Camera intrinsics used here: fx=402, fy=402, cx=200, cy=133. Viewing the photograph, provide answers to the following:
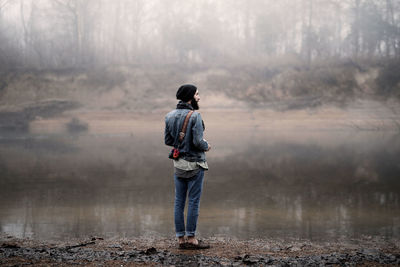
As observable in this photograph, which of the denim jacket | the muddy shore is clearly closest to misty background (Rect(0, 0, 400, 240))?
the muddy shore

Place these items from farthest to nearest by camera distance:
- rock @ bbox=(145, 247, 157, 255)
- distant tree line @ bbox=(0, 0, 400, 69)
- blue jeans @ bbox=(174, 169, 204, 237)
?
distant tree line @ bbox=(0, 0, 400, 69)
blue jeans @ bbox=(174, 169, 204, 237)
rock @ bbox=(145, 247, 157, 255)

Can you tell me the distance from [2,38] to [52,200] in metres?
35.1

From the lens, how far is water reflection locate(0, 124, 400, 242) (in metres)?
5.06

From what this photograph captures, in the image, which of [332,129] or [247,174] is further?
[332,129]

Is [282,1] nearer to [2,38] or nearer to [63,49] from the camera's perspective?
[63,49]

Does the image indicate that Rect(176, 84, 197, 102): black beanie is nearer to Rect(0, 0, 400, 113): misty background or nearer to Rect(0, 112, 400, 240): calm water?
Rect(0, 112, 400, 240): calm water

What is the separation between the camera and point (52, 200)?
6.77 meters

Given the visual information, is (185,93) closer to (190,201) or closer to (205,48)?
(190,201)

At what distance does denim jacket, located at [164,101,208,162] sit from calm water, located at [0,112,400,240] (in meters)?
1.23

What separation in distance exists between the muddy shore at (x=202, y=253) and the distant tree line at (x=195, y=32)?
31217mm

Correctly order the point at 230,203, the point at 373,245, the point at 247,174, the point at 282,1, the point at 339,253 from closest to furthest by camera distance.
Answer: the point at 339,253, the point at 373,245, the point at 230,203, the point at 247,174, the point at 282,1

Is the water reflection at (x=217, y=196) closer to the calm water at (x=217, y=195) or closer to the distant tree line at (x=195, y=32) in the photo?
the calm water at (x=217, y=195)

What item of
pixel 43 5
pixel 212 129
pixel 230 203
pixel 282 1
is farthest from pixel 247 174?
pixel 43 5

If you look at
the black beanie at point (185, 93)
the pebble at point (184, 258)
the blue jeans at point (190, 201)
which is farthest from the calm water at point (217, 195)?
the black beanie at point (185, 93)
